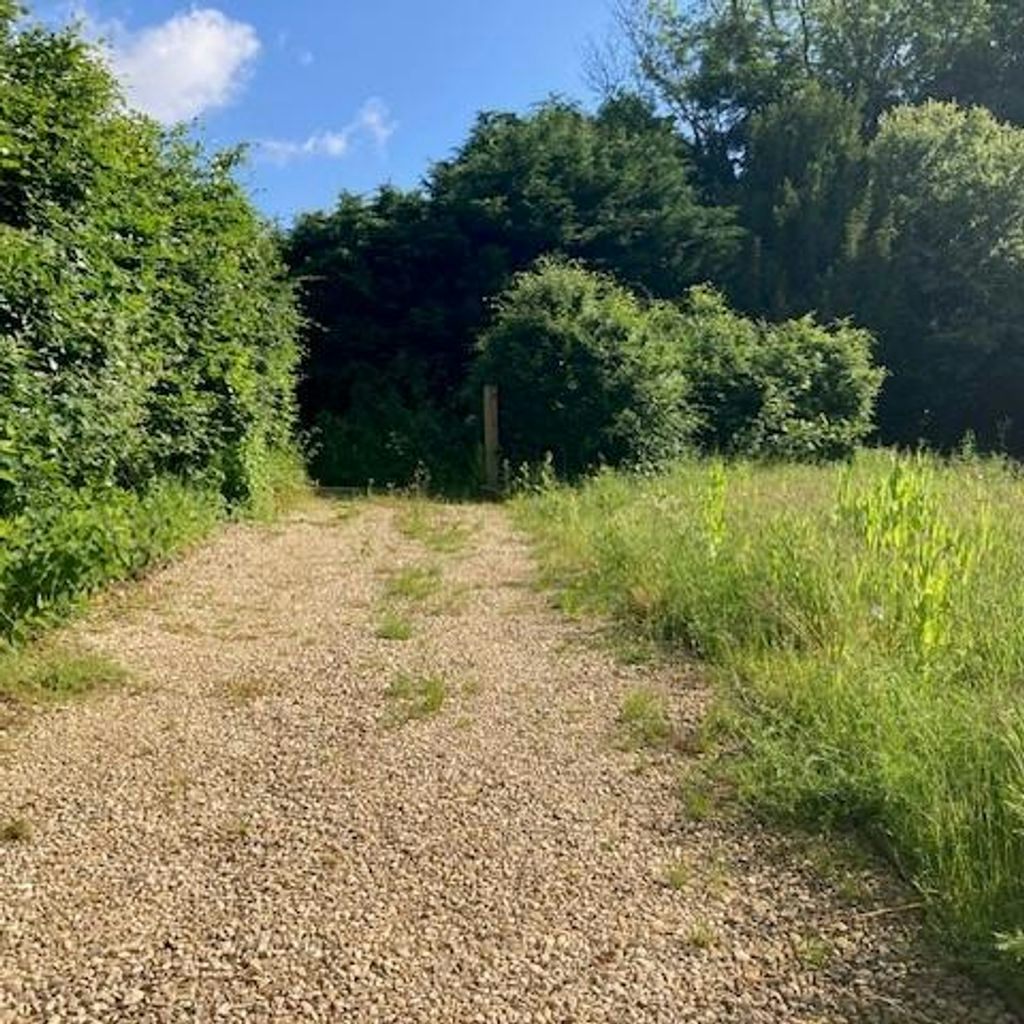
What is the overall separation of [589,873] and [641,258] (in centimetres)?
1550

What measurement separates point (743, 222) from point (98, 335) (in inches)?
718

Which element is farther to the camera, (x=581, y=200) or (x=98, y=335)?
(x=581, y=200)

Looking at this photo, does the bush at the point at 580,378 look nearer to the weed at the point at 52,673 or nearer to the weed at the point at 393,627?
the weed at the point at 393,627

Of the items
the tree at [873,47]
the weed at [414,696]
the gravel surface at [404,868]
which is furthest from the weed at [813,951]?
the tree at [873,47]

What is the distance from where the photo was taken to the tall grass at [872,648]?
9.01 ft

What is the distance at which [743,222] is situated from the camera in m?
20.9

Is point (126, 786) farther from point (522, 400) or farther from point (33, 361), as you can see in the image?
point (522, 400)

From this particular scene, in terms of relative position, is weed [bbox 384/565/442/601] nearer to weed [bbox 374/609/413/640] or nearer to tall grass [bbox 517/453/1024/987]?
weed [bbox 374/609/413/640]

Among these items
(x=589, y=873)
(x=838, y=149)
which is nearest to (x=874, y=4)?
(x=838, y=149)

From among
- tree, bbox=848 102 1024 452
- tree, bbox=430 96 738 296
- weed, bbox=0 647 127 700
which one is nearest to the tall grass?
weed, bbox=0 647 127 700

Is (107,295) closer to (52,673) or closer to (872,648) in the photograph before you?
(52,673)

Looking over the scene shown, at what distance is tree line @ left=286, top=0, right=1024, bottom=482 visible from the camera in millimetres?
15469

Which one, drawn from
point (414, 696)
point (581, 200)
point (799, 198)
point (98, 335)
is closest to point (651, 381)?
point (581, 200)

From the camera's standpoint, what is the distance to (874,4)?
2594cm
